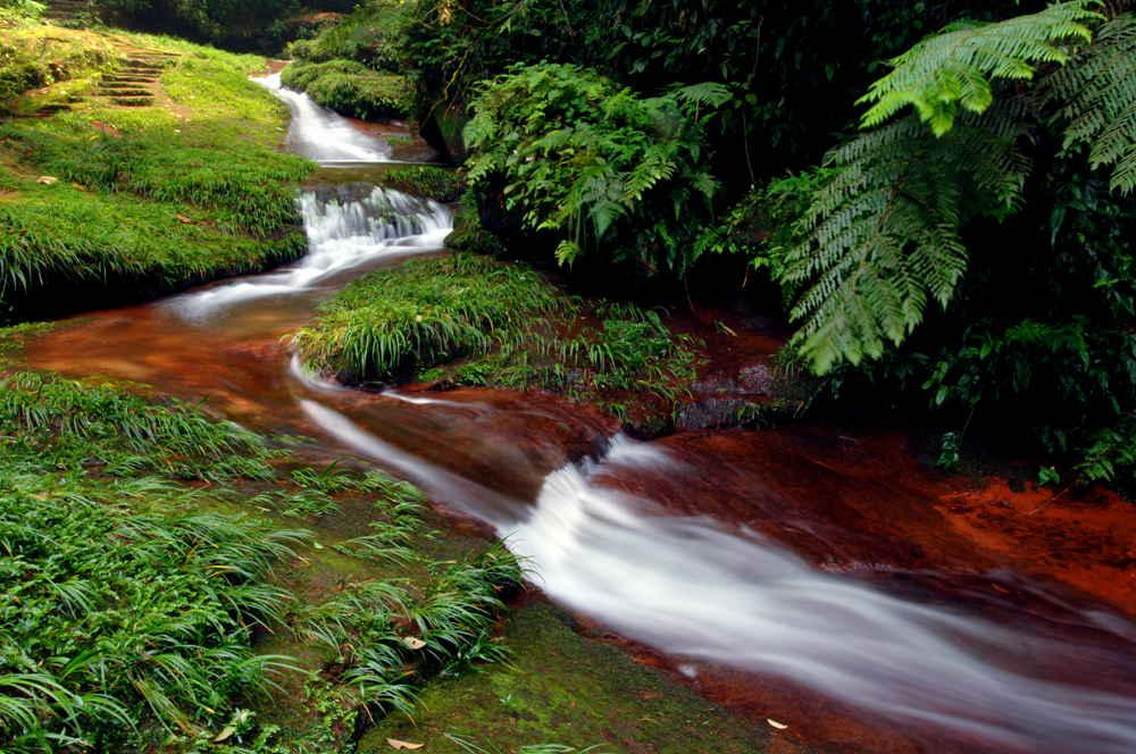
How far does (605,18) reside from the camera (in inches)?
299

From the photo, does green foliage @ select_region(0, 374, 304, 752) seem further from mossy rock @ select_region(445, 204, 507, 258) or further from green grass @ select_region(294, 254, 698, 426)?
mossy rock @ select_region(445, 204, 507, 258)

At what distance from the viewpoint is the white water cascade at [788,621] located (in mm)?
3193

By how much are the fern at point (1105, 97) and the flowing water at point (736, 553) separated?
87.3 inches

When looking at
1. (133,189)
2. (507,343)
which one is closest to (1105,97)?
(507,343)

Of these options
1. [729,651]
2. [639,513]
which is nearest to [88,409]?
[639,513]

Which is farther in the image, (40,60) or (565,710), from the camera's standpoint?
(40,60)

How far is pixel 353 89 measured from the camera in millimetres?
16547

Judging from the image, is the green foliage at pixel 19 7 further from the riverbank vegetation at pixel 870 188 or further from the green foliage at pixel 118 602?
the green foliage at pixel 118 602

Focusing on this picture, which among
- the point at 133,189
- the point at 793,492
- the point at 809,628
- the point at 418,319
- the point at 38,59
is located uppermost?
the point at 38,59

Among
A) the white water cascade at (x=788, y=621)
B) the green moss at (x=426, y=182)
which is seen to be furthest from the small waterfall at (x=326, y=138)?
the white water cascade at (x=788, y=621)

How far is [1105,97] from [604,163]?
137 inches

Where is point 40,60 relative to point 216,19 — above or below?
below

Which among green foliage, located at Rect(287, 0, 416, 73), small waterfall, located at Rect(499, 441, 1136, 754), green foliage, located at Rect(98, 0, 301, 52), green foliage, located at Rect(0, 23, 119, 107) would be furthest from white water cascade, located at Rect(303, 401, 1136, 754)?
green foliage, located at Rect(98, 0, 301, 52)

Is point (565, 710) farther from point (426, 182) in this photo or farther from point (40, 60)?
point (40, 60)
